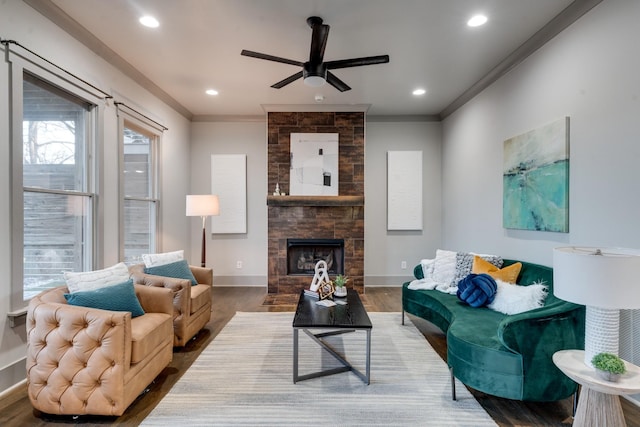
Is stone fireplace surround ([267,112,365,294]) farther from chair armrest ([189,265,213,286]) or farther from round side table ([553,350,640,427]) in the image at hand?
round side table ([553,350,640,427])

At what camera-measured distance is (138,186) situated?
4.07 m

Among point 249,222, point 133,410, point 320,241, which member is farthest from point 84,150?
point 320,241

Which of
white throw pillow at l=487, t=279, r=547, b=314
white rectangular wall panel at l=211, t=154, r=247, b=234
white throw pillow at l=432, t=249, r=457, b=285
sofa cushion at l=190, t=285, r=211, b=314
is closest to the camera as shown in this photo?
white throw pillow at l=487, t=279, r=547, b=314

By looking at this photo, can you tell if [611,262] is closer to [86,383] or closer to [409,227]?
[86,383]

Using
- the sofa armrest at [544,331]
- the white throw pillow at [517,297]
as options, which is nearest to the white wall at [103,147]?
the sofa armrest at [544,331]

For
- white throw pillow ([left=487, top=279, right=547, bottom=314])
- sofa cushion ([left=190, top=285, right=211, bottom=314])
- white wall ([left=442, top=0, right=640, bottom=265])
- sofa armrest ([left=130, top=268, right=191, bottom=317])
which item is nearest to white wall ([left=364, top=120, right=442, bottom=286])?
white wall ([left=442, top=0, right=640, bottom=265])

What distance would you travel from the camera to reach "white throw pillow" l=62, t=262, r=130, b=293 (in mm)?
2273

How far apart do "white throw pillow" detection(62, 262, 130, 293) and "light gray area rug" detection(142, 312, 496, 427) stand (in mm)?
947

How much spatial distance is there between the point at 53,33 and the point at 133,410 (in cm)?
299

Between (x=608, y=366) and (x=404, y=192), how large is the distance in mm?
4079

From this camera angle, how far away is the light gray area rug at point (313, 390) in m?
1.99

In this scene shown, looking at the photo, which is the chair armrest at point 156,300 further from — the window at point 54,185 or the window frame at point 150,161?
the window frame at point 150,161

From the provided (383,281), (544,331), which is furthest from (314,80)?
(383,281)

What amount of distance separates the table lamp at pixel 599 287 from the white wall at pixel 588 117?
73 centimetres
